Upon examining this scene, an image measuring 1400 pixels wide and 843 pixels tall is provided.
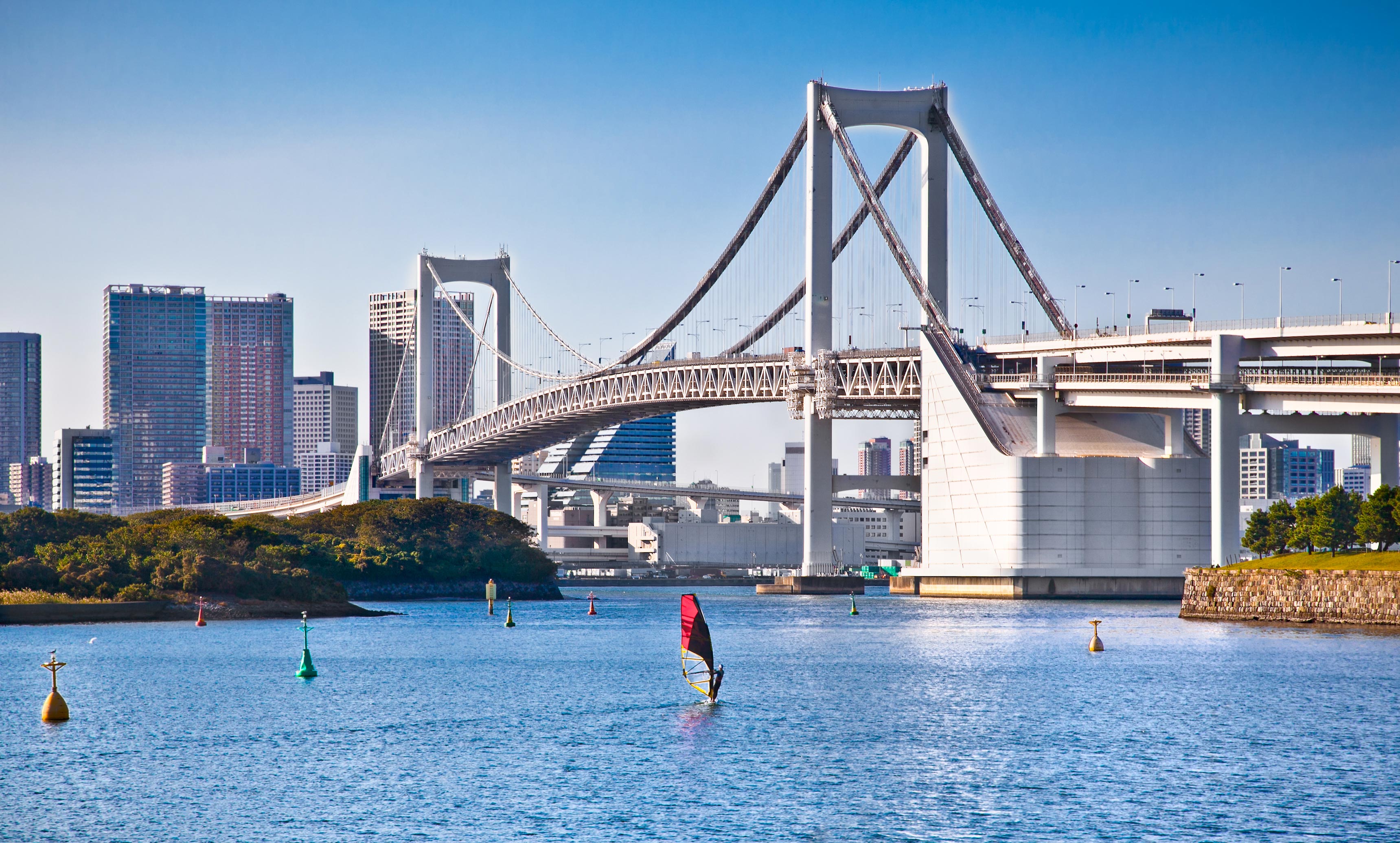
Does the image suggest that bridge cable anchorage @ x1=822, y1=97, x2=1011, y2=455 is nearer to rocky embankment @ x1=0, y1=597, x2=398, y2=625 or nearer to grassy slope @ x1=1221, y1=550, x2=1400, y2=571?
grassy slope @ x1=1221, y1=550, x2=1400, y2=571

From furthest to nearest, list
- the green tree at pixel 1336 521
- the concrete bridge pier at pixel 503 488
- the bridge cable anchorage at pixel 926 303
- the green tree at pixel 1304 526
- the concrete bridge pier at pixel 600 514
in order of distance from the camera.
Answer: the concrete bridge pier at pixel 600 514 → the concrete bridge pier at pixel 503 488 → the bridge cable anchorage at pixel 926 303 → the green tree at pixel 1304 526 → the green tree at pixel 1336 521

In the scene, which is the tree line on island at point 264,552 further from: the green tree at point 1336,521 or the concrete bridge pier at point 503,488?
the green tree at point 1336,521

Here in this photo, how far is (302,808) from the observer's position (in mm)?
24812

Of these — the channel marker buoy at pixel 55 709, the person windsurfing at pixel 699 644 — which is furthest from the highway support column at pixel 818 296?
the channel marker buoy at pixel 55 709

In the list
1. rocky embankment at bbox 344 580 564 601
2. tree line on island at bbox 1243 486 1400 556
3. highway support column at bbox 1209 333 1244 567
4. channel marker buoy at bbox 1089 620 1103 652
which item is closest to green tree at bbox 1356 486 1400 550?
tree line on island at bbox 1243 486 1400 556

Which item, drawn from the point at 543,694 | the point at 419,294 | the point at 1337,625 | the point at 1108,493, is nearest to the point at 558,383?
the point at 419,294

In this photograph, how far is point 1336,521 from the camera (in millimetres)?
62062

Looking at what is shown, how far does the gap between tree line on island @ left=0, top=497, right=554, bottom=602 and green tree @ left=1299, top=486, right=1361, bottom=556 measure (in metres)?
38.9

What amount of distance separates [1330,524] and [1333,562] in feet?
26.3

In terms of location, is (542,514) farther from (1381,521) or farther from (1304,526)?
(1381,521)

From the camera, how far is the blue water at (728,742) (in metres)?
23.9

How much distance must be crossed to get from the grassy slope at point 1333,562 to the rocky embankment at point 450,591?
146ft

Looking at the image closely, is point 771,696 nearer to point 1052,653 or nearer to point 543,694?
point 543,694

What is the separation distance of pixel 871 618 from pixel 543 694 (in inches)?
1190
